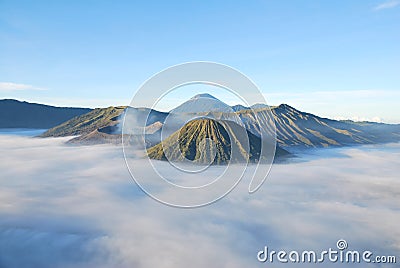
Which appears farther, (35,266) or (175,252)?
(175,252)

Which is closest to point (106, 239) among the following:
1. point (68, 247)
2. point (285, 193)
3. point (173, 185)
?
point (68, 247)

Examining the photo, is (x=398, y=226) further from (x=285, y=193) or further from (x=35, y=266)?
(x=35, y=266)

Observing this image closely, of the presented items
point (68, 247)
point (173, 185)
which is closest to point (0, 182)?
point (173, 185)

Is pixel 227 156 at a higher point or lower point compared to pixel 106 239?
higher

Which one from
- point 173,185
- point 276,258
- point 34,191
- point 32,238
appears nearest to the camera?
point 276,258

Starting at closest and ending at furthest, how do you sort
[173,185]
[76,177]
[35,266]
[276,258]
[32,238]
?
[35,266] → [276,258] → [32,238] → [173,185] → [76,177]

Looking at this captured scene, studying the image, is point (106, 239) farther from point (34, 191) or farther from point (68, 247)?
point (34, 191)
